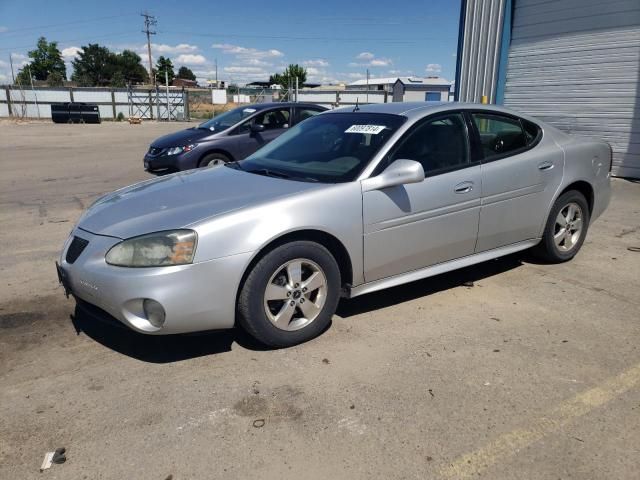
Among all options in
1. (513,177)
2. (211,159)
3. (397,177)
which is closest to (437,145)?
(397,177)

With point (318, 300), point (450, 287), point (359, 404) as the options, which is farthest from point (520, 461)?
point (450, 287)

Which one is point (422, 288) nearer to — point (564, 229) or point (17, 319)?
point (564, 229)

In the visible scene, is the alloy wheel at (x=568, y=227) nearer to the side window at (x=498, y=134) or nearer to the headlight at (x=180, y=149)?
the side window at (x=498, y=134)

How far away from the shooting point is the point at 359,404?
2852 mm

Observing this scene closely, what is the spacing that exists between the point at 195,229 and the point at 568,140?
3677 mm

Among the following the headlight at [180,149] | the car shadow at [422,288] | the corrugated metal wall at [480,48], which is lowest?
the car shadow at [422,288]

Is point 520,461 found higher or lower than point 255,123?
lower

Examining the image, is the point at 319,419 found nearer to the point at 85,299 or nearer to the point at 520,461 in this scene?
the point at 520,461

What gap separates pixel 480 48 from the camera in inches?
495

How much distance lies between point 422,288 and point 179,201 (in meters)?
2.19

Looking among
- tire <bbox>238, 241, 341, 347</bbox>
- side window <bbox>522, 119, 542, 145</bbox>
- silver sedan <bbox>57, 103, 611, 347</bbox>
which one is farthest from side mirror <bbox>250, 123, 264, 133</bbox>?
tire <bbox>238, 241, 341, 347</bbox>

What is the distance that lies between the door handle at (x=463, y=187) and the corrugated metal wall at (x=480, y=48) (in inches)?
368

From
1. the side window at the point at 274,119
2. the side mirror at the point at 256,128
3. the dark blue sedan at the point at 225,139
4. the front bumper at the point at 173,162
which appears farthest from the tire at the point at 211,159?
the side window at the point at 274,119

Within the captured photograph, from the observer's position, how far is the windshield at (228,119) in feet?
32.9
